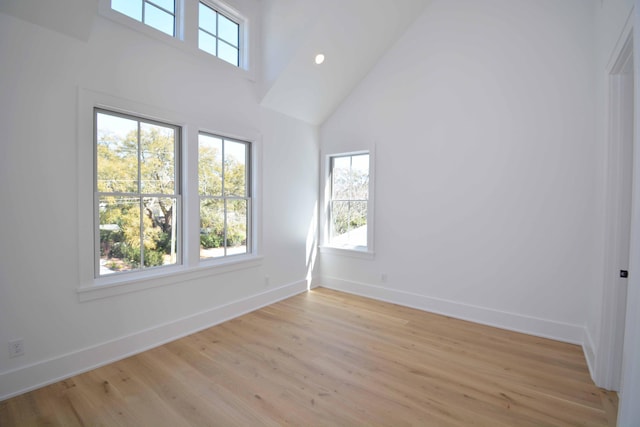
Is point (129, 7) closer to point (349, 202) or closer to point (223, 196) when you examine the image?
point (223, 196)

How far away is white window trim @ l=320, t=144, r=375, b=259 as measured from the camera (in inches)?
171

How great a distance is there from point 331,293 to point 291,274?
685mm

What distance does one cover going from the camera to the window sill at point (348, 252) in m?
4.44

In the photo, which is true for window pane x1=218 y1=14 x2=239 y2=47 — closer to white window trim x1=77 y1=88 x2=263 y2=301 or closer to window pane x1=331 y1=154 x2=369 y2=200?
white window trim x1=77 y1=88 x2=263 y2=301

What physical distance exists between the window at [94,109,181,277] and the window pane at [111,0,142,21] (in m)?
0.89

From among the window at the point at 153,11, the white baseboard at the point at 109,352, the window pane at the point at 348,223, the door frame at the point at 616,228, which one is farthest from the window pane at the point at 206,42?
the door frame at the point at 616,228

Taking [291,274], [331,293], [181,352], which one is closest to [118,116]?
[181,352]

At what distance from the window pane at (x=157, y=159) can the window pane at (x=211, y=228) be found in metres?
0.41

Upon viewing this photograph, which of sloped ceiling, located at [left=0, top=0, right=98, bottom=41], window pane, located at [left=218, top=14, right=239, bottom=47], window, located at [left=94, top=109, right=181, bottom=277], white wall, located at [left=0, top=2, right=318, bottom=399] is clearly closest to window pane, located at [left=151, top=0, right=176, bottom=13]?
white wall, located at [left=0, top=2, right=318, bottom=399]

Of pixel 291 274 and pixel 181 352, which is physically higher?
pixel 291 274

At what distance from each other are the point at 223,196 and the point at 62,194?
151 cm

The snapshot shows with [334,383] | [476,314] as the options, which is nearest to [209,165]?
[334,383]

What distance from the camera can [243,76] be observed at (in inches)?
145

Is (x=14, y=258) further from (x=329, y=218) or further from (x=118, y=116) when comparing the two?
(x=329, y=218)
